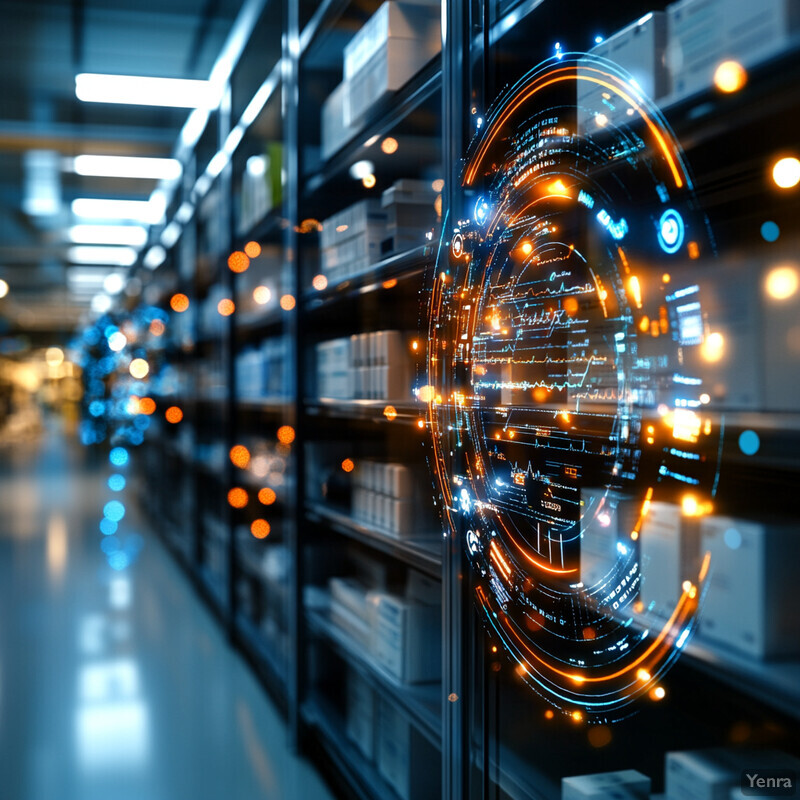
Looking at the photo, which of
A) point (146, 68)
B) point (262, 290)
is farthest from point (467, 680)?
point (146, 68)

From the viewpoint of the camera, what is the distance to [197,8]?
4746 millimetres

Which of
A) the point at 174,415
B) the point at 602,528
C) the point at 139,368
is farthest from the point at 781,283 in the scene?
Result: the point at 139,368

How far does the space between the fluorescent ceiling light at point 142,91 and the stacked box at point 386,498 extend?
326 centimetres

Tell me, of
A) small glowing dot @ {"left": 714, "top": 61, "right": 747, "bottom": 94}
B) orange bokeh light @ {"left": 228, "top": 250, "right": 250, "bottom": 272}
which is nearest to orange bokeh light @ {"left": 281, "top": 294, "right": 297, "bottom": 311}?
orange bokeh light @ {"left": 228, "top": 250, "right": 250, "bottom": 272}

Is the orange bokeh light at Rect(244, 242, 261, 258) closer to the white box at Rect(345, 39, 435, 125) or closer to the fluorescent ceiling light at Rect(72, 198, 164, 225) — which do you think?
the white box at Rect(345, 39, 435, 125)

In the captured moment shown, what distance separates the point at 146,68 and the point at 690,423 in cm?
498

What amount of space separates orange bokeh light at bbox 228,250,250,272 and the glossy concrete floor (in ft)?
6.44

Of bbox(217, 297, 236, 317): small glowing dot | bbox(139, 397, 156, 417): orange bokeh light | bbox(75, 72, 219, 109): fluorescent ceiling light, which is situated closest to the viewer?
bbox(217, 297, 236, 317): small glowing dot

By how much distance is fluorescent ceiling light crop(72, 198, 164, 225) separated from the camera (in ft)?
27.1

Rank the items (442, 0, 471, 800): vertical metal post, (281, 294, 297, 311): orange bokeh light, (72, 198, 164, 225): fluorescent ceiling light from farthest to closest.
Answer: (72, 198, 164, 225): fluorescent ceiling light, (281, 294, 297, 311): orange bokeh light, (442, 0, 471, 800): vertical metal post

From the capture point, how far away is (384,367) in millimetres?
2533

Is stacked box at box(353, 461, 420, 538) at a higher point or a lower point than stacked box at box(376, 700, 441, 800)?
higher

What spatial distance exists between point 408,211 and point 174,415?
5.26 metres

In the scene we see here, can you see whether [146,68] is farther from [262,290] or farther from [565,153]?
[565,153]
